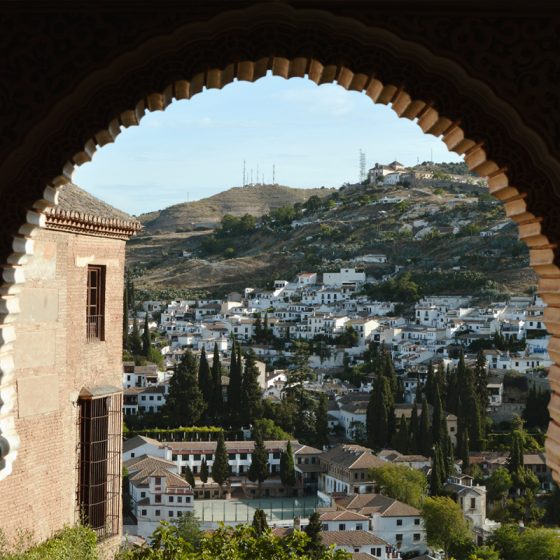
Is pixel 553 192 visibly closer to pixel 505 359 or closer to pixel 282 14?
pixel 282 14

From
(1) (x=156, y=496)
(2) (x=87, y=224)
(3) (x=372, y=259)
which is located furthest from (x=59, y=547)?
(3) (x=372, y=259)

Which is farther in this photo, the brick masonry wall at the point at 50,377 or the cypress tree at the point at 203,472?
the cypress tree at the point at 203,472

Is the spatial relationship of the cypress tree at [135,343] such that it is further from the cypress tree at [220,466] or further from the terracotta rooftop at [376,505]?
the terracotta rooftop at [376,505]

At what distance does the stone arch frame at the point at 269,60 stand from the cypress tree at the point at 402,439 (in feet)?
87.8

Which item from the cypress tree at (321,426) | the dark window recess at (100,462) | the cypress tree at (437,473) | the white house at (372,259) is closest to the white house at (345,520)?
the cypress tree at (437,473)

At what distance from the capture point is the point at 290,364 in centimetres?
4084

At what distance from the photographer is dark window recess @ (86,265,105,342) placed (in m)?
6.14

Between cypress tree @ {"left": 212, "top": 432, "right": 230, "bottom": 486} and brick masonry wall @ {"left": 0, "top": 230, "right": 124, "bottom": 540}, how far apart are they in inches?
811

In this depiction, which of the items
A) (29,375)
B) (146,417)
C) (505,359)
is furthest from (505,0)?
(505,359)

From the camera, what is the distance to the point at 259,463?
2739 cm

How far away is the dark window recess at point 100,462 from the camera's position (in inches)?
231

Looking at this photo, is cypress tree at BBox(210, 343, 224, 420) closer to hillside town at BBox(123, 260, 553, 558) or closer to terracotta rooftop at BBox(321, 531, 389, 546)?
hillside town at BBox(123, 260, 553, 558)

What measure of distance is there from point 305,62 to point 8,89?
2.16 ft

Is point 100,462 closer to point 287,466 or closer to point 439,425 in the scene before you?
point 287,466
